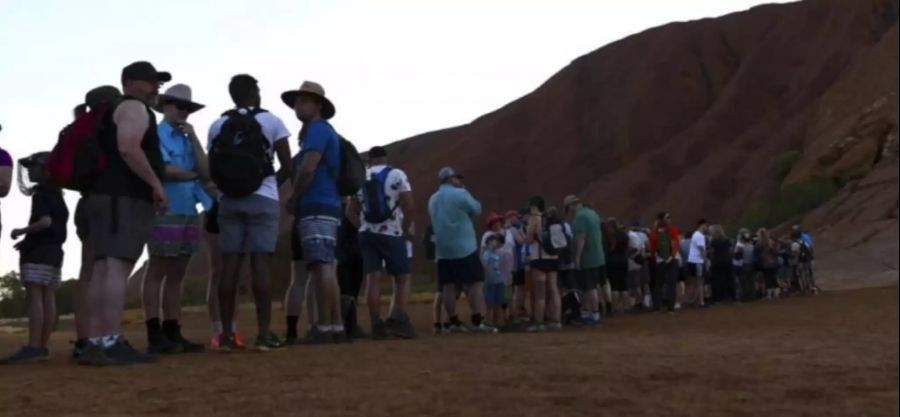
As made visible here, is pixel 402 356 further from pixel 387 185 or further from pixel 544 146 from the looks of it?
pixel 544 146

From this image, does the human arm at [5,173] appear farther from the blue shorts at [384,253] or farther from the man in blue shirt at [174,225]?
the blue shorts at [384,253]

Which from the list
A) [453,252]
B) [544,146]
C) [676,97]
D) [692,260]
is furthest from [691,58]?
[453,252]

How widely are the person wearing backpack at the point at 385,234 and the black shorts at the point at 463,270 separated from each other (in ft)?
3.50

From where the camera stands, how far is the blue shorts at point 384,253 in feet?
32.1

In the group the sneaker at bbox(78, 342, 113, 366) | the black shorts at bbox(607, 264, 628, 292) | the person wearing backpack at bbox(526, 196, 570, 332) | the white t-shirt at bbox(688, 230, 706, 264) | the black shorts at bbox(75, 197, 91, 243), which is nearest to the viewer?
the sneaker at bbox(78, 342, 113, 366)

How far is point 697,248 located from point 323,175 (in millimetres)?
13583

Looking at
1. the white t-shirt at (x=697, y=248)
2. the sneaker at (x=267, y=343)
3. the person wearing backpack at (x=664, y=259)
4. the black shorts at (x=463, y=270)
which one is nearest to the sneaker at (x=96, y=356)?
the sneaker at (x=267, y=343)

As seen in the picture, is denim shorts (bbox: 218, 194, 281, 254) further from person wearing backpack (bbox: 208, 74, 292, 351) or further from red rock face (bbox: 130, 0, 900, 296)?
red rock face (bbox: 130, 0, 900, 296)

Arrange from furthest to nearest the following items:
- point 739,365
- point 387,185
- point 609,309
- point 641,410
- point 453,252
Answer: point 609,309
point 453,252
point 387,185
point 739,365
point 641,410

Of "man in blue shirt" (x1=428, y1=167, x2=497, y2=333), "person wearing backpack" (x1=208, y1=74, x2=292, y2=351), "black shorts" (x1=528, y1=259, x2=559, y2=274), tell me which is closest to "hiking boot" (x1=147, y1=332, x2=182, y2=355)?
"person wearing backpack" (x1=208, y1=74, x2=292, y2=351)

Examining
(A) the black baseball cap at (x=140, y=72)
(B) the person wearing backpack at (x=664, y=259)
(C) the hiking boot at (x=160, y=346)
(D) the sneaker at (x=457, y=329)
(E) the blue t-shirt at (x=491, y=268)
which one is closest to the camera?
(A) the black baseball cap at (x=140, y=72)

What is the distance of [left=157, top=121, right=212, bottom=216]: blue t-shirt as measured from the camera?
767 cm

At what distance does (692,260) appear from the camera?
2070 centimetres

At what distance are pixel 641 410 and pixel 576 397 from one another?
0.48 meters
